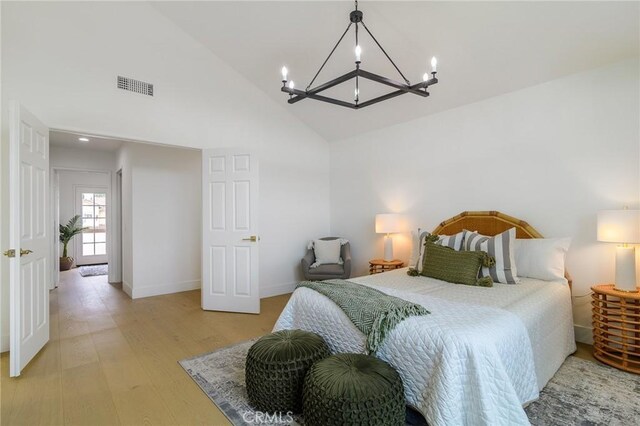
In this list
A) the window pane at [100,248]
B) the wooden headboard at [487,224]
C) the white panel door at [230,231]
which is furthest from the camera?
the window pane at [100,248]

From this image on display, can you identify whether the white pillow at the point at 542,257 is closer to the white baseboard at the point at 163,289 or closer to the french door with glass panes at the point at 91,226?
the white baseboard at the point at 163,289

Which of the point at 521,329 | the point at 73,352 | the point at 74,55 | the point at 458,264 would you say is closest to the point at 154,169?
the point at 74,55

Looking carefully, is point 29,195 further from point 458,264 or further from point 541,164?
point 541,164


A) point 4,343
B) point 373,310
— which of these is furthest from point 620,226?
point 4,343

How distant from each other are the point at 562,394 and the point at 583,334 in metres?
1.17

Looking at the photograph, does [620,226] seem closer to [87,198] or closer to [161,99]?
[161,99]

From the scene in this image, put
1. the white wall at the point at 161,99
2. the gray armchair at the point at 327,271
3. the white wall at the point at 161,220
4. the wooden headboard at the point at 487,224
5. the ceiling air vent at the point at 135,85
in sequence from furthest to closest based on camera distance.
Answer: the white wall at the point at 161,220 → the gray armchair at the point at 327,271 → the ceiling air vent at the point at 135,85 → the wooden headboard at the point at 487,224 → the white wall at the point at 161,99

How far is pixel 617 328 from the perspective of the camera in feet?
7.96

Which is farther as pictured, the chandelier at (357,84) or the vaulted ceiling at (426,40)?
the vaulted ceiling at (426,40)

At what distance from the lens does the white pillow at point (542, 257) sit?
2.78m

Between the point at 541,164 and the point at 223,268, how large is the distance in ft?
12.2

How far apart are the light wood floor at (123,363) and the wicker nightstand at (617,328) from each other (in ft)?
0.59

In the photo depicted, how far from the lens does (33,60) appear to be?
301 cm

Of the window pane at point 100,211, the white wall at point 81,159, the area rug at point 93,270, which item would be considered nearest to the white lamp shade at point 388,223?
the white wall at point 81,159
